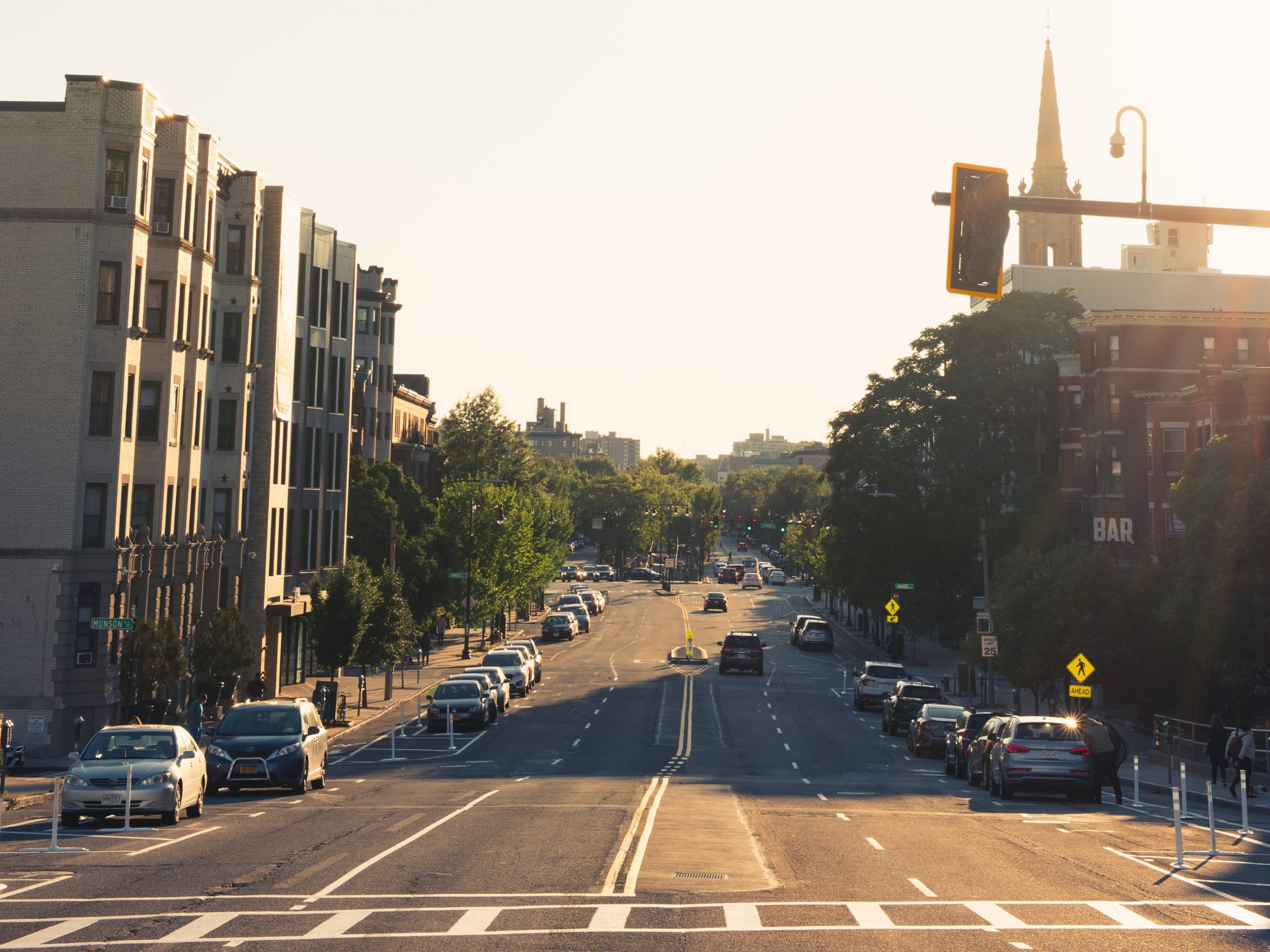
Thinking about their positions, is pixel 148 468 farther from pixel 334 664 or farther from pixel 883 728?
pixel 883 728

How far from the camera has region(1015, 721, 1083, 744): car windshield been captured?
92.7 feet

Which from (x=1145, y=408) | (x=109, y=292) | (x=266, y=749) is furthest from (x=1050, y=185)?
(x=266, y=749)

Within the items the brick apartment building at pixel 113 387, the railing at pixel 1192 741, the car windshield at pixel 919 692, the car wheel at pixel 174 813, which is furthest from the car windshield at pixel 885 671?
the car wheel at pixel 174 813

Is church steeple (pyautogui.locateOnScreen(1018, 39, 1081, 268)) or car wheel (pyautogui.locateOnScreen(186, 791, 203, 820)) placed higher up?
church steeple (pyautogui.locateOnScreen(1018, 39, 1081, 268))

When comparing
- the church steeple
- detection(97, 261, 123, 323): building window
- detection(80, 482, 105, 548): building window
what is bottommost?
detection(80, 482, 105, 548): building window

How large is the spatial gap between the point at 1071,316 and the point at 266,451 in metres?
45.7

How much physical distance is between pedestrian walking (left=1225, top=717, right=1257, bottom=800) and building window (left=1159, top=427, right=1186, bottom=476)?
29405 millimetres

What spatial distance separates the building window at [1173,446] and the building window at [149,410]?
41091 millimetres

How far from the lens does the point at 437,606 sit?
7494 centimetres

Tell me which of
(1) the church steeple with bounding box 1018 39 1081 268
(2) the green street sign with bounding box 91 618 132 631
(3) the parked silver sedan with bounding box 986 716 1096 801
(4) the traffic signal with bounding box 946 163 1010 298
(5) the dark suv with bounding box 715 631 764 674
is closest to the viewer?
(4) the traffic signal with bounding box 946 163 1010 298

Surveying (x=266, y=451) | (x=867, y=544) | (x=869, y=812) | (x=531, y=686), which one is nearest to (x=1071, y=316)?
(x=867, y=544)

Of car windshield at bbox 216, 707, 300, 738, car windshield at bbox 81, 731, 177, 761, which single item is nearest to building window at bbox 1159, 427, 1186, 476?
car windshield at bbox 216, 707, 300, 738

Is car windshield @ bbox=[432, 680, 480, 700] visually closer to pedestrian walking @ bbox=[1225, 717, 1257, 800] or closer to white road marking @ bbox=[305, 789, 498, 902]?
white road marking @ bbox=[305, 789, 498, 902]

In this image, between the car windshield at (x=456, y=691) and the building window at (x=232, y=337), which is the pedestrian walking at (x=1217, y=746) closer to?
the car windshield at (x=456, y=691)
